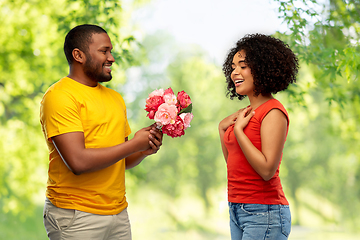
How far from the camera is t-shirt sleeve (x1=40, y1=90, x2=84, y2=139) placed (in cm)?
151

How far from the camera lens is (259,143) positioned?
1708 millimetres

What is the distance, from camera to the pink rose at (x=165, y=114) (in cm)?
171

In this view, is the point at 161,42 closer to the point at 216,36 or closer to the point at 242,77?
the point at 216,36

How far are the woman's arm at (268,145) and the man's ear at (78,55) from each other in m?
0.93

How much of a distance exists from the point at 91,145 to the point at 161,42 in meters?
7.63

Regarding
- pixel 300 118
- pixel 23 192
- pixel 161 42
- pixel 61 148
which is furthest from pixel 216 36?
pixel 61 148

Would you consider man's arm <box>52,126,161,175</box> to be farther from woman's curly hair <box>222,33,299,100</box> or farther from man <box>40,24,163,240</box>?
woman's curly hair <box>222,33,299,100</box>

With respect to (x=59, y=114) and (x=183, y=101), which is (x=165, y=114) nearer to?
(x=183, y=101)

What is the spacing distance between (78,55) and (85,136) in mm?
445

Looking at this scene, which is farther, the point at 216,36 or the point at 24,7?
the point at 216,36

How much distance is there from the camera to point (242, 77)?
6.19 ft

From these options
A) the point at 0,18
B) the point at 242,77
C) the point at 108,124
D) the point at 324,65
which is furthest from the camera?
the point at 0,18

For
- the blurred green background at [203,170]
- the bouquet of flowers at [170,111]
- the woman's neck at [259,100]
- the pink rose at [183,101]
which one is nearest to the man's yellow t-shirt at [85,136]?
the bouquet of flowers at [170,111]

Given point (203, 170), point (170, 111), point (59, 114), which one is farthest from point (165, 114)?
point (203, 170)
